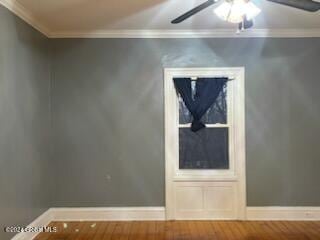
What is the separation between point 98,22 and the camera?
448 centimetres

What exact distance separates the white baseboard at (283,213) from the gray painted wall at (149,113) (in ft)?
0.31

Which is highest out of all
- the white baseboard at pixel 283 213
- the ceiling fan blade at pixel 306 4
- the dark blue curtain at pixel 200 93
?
the ceiling fan blade at pixel 306 4

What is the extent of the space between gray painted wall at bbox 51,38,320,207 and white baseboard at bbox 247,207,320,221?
9cm

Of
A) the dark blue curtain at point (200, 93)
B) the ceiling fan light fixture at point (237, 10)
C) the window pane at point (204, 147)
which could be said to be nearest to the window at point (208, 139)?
the window pane at point (204, 147)

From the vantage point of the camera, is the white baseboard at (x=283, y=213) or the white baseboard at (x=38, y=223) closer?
the white baseboard at (x=38, y=223)

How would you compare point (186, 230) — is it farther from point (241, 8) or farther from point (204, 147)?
point (241, 8)

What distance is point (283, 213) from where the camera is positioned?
493 cm

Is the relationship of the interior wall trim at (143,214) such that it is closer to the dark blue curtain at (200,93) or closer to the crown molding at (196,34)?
the dark blue curtain at (200,93)

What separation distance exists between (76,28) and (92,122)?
1.29 m

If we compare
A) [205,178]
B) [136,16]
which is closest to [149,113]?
[205,178]

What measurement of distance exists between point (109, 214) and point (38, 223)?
3.13 feet

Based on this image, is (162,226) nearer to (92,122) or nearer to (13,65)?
(92,122)

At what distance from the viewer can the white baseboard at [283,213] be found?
4.91 metres

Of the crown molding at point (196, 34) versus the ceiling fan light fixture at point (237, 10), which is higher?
the crown molding at point (196, 34)
